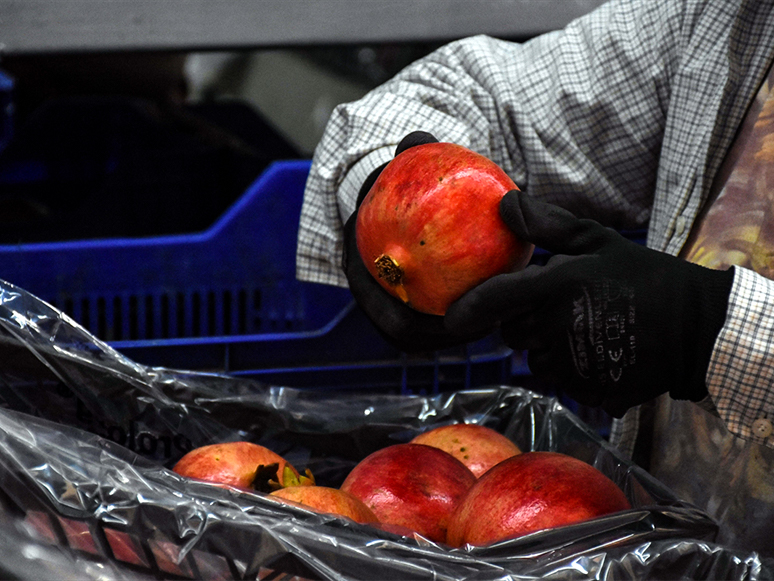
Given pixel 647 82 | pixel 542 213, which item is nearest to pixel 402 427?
pixel 542 213

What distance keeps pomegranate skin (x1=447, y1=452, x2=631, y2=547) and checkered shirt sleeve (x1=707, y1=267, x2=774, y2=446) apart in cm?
15

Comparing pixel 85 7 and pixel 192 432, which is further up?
pixel 85 7

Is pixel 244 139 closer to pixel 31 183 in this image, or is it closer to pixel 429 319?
pixel 31 183

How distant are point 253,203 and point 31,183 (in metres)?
0.88

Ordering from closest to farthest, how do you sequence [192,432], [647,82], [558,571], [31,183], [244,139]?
1. [558,571]
2. [192,432]
3. [647,82]
4. [31,183]
5. [244,139]

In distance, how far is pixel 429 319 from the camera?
90 cm

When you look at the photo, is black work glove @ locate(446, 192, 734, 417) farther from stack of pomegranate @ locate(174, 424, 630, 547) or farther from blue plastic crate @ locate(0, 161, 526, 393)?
blue plastic crate @ locate(0, 161, 526, 393)

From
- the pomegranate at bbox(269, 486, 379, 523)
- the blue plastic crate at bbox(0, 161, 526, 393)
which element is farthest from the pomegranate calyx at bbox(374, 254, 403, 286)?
the blue plastic crate at bbox(0, 161, 526, 393)

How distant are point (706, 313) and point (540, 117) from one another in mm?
557

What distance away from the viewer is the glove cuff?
748 mm

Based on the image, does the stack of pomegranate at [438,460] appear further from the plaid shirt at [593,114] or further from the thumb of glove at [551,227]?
the plaid shirt at [593,114]

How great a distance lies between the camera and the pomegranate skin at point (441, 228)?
79 cm

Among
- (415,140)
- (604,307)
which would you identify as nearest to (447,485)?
(604,307)

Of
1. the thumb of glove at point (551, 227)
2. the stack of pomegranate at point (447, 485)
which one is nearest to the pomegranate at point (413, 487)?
the stack of pomegranate at point (447, 485)
